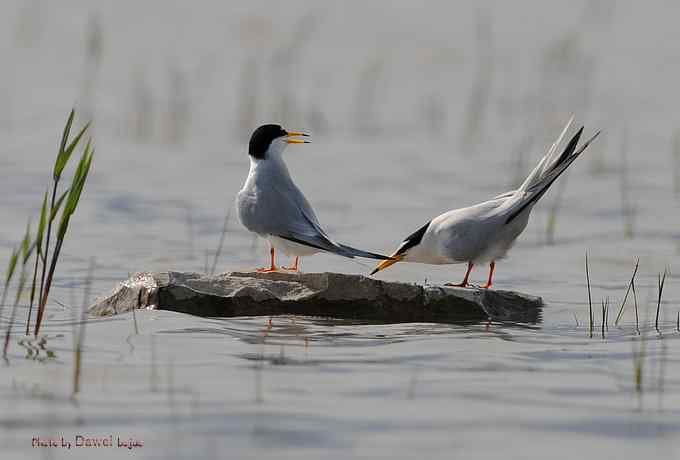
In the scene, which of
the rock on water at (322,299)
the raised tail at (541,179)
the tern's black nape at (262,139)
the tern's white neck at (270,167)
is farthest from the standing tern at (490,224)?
the tern's black nape at (262,139)

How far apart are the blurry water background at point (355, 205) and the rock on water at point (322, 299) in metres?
0.20

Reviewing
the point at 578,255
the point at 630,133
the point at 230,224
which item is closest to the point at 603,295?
the point at 578,255

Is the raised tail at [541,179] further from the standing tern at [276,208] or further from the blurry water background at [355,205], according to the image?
the standing tern at [276,208]

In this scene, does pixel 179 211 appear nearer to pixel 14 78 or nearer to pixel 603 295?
pixel 603 295

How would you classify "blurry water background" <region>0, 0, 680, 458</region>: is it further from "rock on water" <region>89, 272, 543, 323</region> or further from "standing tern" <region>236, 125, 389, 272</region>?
"standing tern" <region>236, 125, 389, 272</region>

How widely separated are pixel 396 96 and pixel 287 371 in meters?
12.9

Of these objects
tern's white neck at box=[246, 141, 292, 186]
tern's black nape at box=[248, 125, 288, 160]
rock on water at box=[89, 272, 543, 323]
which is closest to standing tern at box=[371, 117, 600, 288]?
rock on water at box=[89, 272, 543, 323]

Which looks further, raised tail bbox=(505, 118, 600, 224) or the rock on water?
raised tail bbox=(505, 118, 600, 224)

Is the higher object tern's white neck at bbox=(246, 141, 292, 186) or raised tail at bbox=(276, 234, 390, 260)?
tern's white neck at bbox=(246, 141, 292, 186)

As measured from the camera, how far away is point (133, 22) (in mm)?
18922

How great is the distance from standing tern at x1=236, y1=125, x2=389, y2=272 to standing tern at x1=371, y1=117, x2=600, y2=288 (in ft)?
1.48

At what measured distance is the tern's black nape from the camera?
20.2 ft

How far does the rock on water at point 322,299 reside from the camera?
5.17 m

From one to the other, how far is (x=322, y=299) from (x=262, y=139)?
1.23 m
